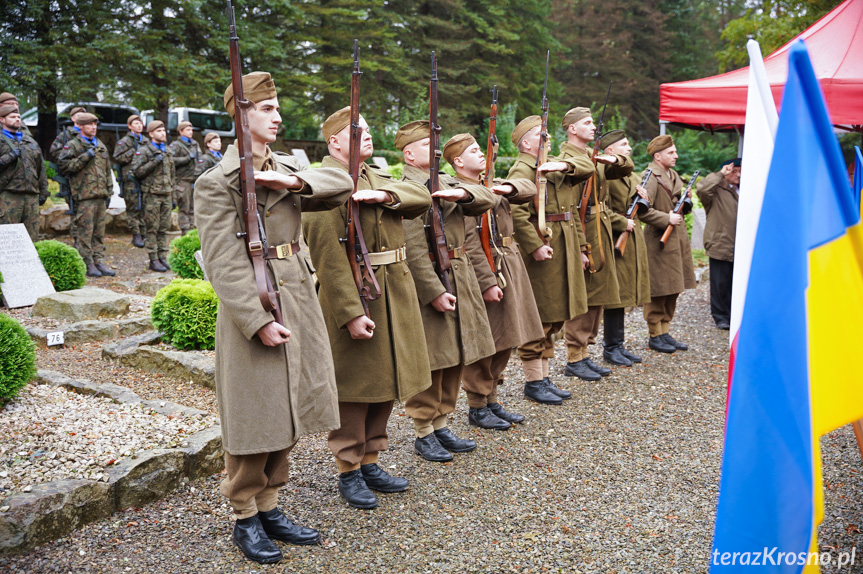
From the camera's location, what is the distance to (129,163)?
11.0 metres

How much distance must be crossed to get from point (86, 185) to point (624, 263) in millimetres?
7288

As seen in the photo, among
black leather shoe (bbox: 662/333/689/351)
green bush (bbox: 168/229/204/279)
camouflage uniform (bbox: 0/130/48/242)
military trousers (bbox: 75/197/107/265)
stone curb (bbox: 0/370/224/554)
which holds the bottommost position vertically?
black leather shoe (bbox: 662/333/689/351)

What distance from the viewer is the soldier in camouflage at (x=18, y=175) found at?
339 inches

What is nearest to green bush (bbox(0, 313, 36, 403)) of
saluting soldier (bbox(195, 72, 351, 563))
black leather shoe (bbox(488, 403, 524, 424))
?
saluting soldier (bbox(195, 72, 351, 563))

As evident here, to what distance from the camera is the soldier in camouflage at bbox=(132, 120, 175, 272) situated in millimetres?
10688

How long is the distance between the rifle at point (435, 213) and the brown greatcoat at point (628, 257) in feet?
8.79

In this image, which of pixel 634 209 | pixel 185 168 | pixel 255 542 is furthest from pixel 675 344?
pixel 185 168

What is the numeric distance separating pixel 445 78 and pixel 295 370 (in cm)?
2133

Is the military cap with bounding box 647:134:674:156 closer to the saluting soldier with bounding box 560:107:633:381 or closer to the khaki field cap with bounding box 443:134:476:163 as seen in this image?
the saluting soldier with bounding box 560:107:633:381

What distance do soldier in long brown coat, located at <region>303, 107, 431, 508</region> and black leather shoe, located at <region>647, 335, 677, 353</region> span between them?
4218 mm

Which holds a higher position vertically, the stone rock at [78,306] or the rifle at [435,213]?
the rifle at [435,213]

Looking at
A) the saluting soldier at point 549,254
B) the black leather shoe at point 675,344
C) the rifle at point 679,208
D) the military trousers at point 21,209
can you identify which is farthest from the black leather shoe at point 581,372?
the military trousers at point 21,209

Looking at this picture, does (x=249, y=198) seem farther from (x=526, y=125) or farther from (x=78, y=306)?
(x=78, y=306)

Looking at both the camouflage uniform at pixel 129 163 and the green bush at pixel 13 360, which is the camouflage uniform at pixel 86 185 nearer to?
the camouflage uniform at pixel 129 163
